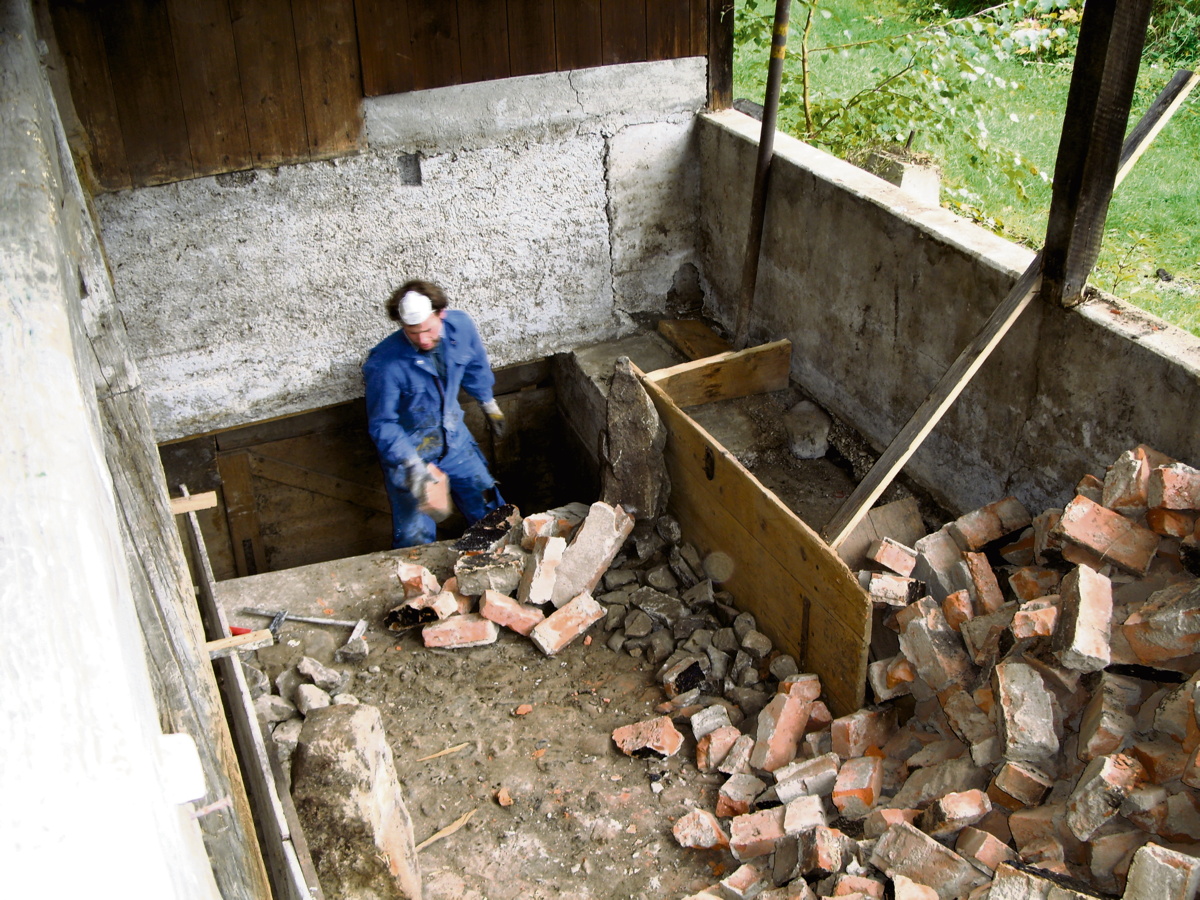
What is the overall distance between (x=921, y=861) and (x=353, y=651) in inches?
118

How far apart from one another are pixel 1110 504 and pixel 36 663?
152 inches

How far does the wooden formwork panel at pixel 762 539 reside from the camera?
4277mm

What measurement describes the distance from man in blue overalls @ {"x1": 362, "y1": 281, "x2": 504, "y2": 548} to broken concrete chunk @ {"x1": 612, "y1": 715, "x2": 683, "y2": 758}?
226cm

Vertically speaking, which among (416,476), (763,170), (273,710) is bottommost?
(273,710)

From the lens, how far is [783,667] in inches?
187

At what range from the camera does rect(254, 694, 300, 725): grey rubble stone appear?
469 centimetres

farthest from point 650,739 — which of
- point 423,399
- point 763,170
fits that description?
point 763,170

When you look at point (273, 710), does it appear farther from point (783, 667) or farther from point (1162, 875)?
point (1162, 875)

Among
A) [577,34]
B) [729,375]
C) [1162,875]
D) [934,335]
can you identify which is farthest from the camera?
[729,375]

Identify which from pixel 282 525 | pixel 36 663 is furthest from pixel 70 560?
pixel 282 525

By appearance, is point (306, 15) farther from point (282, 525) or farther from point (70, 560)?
point (70, 560)

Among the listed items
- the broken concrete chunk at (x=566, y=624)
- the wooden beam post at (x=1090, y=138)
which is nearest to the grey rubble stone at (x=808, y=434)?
the broken concrete chunk at (x=566, y=624)

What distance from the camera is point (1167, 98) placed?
4012 mm

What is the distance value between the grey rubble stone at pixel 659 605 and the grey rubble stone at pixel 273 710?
1.89m
